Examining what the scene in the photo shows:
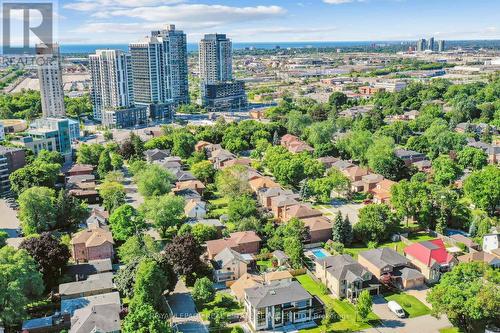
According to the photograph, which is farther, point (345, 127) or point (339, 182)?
point (345, 127)

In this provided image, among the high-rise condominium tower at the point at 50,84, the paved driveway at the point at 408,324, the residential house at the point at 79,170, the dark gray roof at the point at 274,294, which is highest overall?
the high-rise condominium tower at the point at 50,84

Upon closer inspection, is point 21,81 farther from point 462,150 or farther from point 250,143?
point 462,150

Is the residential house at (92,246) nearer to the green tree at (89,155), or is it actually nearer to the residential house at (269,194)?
the residential house at (269,194)

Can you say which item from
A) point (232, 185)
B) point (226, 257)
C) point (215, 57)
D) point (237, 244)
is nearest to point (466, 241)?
point (237, 244)

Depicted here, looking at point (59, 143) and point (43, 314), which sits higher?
point (59, 143)

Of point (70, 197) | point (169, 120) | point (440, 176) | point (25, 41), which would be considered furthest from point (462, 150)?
point (169, 120)

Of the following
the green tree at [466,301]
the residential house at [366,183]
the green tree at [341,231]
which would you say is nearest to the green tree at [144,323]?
the green tree at [466,301]
